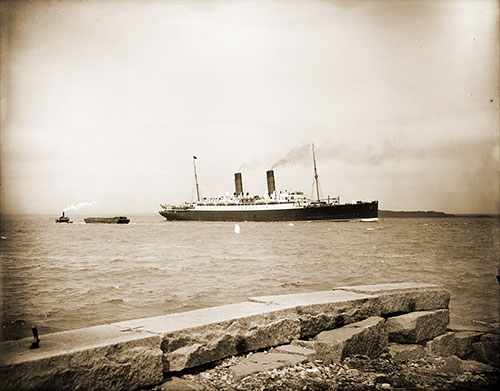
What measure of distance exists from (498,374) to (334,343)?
4.37 feet

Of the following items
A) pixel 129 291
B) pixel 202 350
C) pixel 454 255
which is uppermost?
pixel 202 350

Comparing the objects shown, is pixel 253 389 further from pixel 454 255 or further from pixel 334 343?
pixel 454 255

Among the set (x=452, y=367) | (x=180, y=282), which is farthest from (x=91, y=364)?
(x=180, y=282)

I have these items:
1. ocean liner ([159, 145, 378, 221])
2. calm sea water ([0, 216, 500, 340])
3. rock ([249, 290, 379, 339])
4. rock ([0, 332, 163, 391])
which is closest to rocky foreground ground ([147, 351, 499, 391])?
rock ([0, 332, 163, 391])

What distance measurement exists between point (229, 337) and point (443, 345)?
6.91 feet

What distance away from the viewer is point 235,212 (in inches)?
1839

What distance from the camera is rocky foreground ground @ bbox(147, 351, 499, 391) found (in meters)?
2.72

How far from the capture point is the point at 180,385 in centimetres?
257

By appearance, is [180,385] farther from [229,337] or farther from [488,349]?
[488,349]

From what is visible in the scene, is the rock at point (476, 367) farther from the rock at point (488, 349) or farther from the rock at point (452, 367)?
the rock at point (488, 349)

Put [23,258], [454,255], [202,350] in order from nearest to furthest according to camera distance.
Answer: [202,350] < [23,258] < [454,255]

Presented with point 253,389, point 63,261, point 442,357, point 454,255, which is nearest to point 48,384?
point 253,389

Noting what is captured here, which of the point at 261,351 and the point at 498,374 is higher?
the point at 261,351

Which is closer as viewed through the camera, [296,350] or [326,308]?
[296,350]
